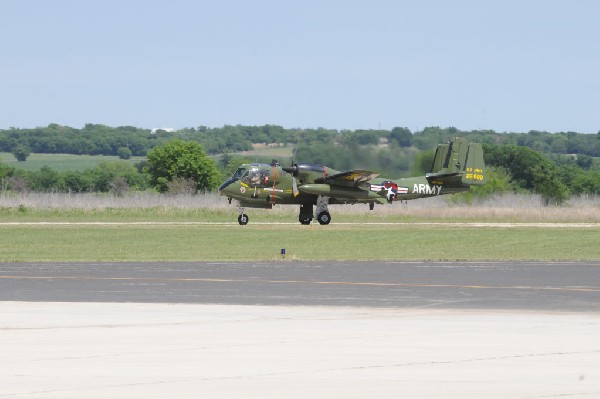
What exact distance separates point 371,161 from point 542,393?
2160 inches

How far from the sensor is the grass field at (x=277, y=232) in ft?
131

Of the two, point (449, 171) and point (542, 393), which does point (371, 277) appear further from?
point (449, 171)

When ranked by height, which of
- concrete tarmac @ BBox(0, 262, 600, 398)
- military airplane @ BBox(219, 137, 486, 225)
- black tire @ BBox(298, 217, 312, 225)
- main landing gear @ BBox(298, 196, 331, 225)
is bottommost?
black tire @ BBox(298, 217, 312, 225)

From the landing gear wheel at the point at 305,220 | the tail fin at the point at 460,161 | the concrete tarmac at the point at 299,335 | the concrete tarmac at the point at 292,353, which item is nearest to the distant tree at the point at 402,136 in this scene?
the tail fin at the point at 460,161

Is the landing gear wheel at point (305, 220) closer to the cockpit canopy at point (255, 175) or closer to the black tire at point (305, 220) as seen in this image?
the black tire at point (305, 220)

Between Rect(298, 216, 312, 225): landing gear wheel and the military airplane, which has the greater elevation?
the military airplane

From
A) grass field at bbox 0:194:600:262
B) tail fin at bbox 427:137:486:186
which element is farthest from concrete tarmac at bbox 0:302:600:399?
tail fin at bbox 427:137:486:186

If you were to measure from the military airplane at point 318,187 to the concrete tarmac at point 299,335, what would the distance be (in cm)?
3381

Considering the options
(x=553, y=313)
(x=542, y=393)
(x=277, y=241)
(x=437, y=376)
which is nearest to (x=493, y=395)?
(x=542, y=393)

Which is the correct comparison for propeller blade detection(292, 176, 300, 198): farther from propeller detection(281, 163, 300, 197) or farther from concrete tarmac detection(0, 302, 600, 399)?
concrete tarmac detection(0, 302, 600, 399)

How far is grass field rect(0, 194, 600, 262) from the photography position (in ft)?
131

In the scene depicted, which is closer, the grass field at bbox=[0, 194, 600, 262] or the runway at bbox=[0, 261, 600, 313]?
the runway at bbox=[0, 261, 600, 313]

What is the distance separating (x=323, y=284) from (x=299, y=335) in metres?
9.58

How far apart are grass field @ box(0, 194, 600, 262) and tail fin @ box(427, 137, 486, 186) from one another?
9.71ft
